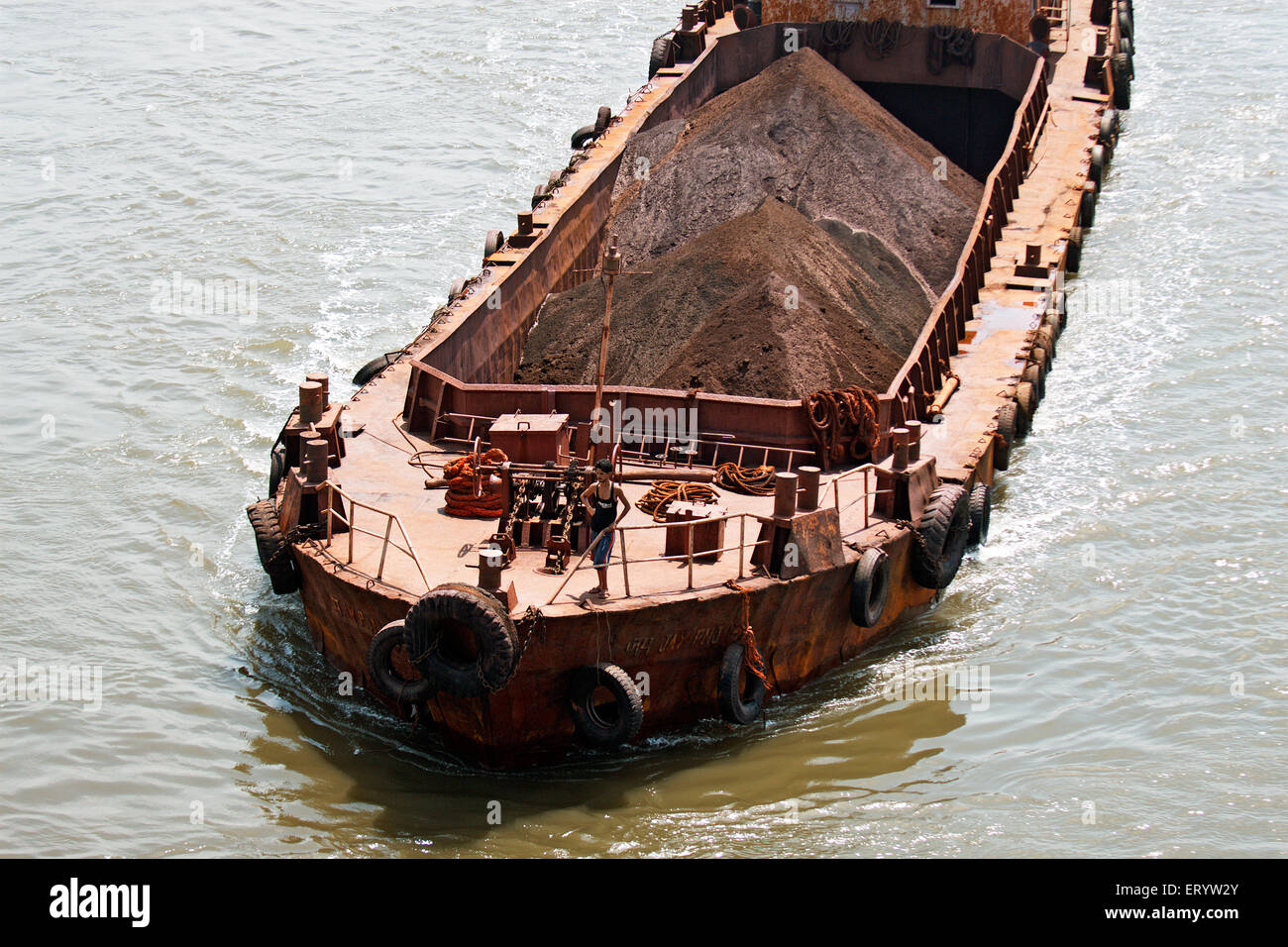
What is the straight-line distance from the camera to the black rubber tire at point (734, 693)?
13.9 meters

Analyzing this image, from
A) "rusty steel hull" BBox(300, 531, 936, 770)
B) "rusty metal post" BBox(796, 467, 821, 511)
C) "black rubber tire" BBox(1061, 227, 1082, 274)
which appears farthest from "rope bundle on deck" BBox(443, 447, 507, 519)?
"black rubber tire" BBox(1061, 227, 1082, 274)

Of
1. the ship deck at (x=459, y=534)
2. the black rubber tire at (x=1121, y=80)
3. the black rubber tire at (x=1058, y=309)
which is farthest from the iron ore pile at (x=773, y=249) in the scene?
the black rubber tire at (x=1121, y=80)

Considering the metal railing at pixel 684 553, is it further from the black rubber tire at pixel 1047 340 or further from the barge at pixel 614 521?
the black rubber tire at pixel 1047 340

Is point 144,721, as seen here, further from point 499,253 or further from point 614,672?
point 499,253

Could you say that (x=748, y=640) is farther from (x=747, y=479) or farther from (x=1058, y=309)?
(x=1058, y=309)

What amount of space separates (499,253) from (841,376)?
240 inches

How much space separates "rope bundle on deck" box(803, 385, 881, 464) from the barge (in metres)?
0.03

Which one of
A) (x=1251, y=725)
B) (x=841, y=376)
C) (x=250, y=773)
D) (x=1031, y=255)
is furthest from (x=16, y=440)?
(x=1251, y=725)

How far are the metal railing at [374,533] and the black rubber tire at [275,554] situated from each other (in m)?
0.54

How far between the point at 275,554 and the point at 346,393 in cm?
769

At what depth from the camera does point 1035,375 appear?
20484 mm

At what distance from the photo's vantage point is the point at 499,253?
71.9 ft

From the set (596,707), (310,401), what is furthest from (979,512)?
(310,401)

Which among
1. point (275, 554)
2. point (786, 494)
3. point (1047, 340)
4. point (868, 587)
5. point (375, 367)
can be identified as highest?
point (1047, 340)
